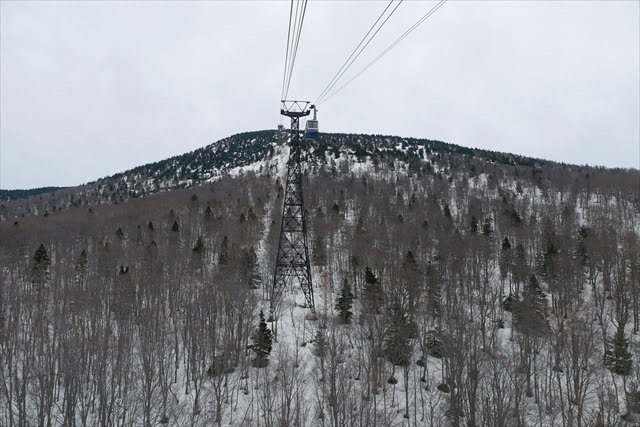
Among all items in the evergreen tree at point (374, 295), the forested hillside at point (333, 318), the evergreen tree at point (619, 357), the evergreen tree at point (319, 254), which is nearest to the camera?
the forested hillside at point (333, 318)

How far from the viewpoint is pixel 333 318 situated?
126 ft

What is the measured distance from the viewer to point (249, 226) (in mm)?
66812

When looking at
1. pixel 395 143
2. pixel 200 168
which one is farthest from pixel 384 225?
pixel 395 143

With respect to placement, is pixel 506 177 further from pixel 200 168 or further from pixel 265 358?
pixel 200 168

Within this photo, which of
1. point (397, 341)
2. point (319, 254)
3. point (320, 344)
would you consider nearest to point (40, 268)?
point (319, 254)

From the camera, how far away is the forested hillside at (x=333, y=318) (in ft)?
84.0

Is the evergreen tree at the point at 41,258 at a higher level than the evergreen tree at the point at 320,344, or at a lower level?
higher

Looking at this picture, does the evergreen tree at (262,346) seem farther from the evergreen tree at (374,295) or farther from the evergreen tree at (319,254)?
the evergreen tree at (319,254)

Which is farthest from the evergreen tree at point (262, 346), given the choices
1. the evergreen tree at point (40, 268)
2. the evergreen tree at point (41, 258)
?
the evergreen tree at point (41, 258)

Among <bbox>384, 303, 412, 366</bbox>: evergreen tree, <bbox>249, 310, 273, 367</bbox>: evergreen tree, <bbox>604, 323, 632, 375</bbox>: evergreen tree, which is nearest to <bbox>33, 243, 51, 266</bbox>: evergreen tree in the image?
<bbox>249, 310, 273, 367</bbox>: evergreen tree

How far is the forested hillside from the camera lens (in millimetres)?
25609

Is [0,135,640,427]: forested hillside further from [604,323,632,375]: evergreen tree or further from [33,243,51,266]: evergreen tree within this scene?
[33,243,51,266]: evergreen tree

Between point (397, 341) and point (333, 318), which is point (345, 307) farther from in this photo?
point (397, 341)

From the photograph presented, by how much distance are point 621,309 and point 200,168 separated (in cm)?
16154
